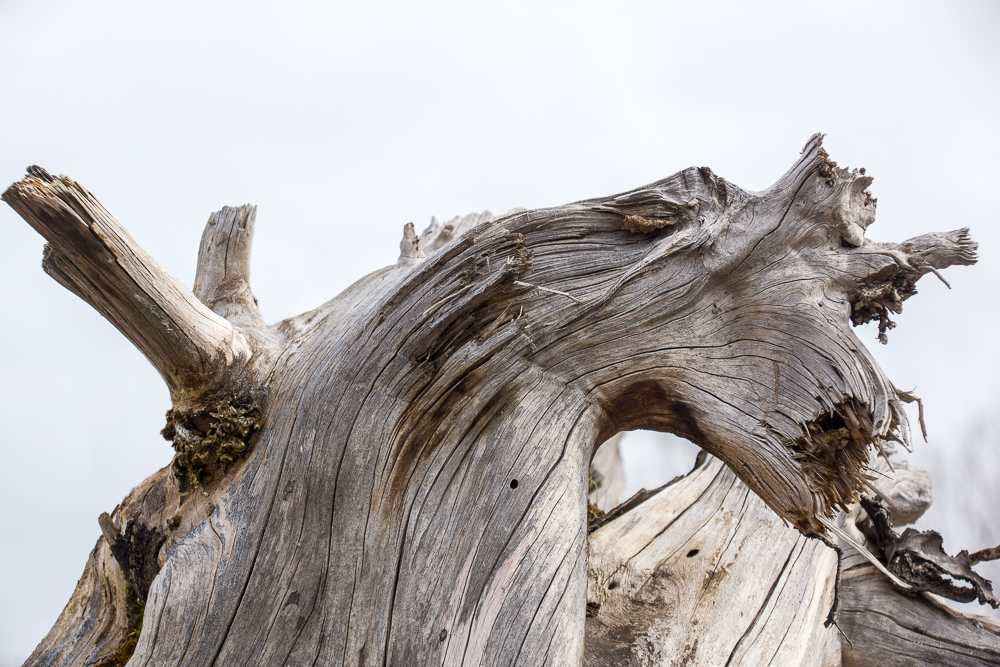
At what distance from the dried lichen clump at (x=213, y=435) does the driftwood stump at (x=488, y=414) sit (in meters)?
0.01

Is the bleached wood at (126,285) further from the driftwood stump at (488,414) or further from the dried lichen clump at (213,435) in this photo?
the dried lichen clump at (213,435)

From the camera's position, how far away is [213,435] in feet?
9.68

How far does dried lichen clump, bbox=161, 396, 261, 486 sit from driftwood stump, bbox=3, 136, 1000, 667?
0.01m

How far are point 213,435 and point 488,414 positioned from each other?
1348mm

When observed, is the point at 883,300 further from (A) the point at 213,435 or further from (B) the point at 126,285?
(B) the point at 126,285

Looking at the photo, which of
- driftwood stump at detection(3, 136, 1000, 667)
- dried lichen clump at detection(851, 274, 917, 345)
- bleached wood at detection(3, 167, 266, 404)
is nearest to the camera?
bleached wood at detection(3, 167, 266, 404)

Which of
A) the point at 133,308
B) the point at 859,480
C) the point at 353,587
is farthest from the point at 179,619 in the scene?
the point at 859,480

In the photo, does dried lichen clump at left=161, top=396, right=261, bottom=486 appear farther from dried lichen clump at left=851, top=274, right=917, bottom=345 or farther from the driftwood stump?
dried lichen clump at left=851, top=274, right=917, bottom=345

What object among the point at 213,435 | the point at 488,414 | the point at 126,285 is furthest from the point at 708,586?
the point at 126,285

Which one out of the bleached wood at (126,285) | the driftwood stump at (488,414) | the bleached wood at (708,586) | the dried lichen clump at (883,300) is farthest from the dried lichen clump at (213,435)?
the dried lichen clump at (883,300)

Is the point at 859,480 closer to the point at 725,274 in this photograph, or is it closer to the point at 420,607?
the point at 725,274

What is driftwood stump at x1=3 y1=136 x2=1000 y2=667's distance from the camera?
258 cm

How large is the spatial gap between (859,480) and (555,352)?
1.41 m

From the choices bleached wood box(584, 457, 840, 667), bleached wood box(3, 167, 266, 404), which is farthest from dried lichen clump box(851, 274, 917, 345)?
bleached wood box(3, 167, 266, 404)
